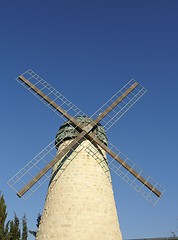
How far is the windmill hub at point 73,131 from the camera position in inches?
509

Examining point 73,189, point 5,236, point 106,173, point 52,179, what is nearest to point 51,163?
point 52,179

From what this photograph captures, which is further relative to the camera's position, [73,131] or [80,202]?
[73,131]

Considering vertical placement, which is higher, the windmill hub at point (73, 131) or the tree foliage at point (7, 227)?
the windmill hub at point (73, 131)

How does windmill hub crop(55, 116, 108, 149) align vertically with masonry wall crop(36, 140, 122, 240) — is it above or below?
above

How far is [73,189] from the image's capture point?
11336mm

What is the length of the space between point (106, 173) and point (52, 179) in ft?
7.29

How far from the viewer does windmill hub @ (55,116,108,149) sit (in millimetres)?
12930

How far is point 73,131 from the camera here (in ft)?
42.5

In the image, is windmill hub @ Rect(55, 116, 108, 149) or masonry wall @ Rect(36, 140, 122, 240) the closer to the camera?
masonry wall @ Rect(36, 140, 122, 240)

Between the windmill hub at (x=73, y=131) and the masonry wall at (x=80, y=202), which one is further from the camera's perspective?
the windmill hub at (x=73, y=131)

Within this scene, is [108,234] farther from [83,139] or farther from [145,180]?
[83,139]

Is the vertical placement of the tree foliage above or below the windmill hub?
below

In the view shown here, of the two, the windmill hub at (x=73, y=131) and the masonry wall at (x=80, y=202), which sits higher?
the windmill hub at (x=73, y=131)

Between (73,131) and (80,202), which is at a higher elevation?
(73,131)
